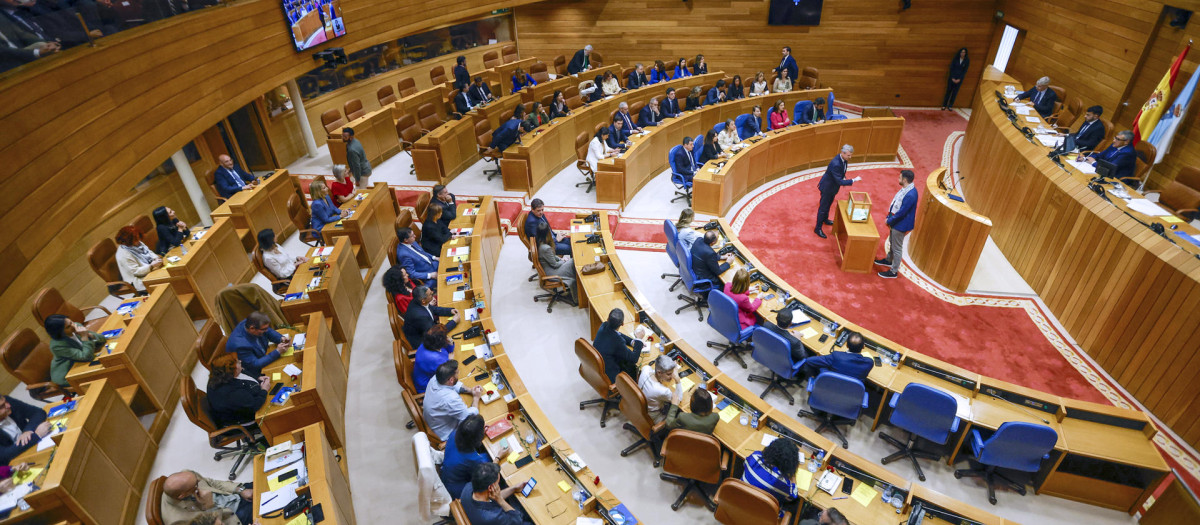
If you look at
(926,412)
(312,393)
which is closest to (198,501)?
Answer: (312,393)

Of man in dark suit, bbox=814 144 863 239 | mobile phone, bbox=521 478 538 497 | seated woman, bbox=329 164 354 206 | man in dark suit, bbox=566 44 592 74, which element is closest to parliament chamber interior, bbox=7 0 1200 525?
mobile phone, bbox=521 478 538 497

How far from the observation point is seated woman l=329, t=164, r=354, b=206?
30.0ft

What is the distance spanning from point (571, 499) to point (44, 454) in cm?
451

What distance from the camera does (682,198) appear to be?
1164 centimetres

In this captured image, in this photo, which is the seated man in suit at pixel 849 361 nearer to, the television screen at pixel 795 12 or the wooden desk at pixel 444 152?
the wooden desk at pixel 444 152

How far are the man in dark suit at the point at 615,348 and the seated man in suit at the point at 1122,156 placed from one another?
25.5 feet

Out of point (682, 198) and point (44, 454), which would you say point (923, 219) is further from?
point (44, 454)

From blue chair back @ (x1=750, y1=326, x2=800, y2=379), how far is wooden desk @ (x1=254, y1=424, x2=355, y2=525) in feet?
14.1

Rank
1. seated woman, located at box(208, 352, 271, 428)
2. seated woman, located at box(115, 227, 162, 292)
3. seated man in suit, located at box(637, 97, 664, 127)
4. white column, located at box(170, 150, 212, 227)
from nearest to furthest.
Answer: seated woman, located at box(208, 352, 271, 428)
seated woman, located at box(115, 227, 162, 292)
white column, located at box(170, 150, 212, 227)
seated man in suit, located at box(637, 97, 664, 127)

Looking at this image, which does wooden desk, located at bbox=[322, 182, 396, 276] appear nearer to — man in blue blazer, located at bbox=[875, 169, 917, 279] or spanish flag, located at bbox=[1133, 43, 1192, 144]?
man in blue blazer, located at bbox=[875, 169, 917, 279]

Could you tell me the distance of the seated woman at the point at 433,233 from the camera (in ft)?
27.5

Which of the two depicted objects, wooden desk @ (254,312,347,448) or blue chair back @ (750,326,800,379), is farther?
blue chair back @ (750,326,800,379)

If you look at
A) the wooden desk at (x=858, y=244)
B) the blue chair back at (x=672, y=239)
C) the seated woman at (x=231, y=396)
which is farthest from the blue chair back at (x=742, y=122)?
the seated woman at (x=231, y=396)

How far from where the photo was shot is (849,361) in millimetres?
5734
